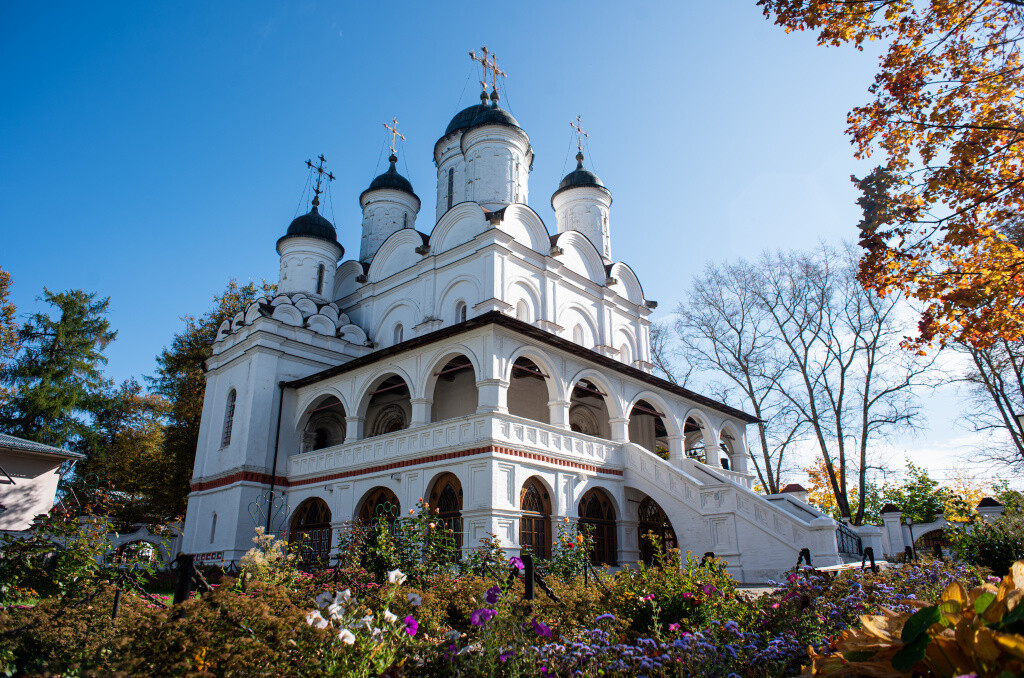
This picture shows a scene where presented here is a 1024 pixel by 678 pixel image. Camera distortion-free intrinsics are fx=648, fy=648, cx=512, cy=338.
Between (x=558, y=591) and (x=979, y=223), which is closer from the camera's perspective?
(x=558, y=591)

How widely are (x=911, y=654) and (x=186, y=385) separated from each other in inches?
1077

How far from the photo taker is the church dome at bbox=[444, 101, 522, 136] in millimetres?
20984

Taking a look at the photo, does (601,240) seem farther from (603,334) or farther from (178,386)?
(178,386)

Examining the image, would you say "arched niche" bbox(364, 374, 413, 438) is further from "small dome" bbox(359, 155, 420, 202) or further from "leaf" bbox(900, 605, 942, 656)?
"leaf" bbox(900, 605, 942, 656)

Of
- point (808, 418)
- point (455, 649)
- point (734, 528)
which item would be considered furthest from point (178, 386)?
point (455, 649)

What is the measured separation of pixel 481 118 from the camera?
21172 mm

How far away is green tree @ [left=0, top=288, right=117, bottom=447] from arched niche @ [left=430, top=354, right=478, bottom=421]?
18.1 meters

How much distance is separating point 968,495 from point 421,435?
25.6 m

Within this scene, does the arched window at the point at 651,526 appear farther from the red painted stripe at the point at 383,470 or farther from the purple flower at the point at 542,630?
the purple flower at the point at 542,630

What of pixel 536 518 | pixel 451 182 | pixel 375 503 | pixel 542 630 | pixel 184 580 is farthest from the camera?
pixel 451 182

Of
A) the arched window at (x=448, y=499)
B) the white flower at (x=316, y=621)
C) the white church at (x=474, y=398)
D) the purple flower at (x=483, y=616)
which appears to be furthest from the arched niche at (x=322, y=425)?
the white flower at (x=316, y=621)

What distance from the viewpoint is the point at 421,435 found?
14.3 metres

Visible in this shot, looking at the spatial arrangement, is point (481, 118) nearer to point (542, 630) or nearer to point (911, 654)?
point (542, 630)

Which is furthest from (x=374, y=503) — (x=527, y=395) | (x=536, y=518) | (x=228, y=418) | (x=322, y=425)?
(x=228, y=418)
